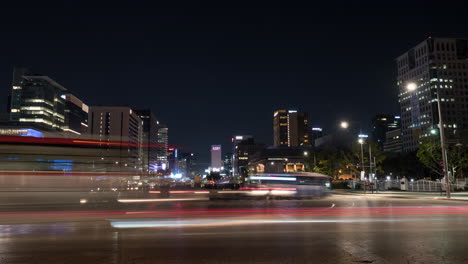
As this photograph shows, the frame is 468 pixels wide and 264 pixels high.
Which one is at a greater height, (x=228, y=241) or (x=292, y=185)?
(x=292, y=185)

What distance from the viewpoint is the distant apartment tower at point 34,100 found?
6619 inches

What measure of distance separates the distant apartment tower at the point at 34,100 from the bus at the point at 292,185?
150891 millimetres

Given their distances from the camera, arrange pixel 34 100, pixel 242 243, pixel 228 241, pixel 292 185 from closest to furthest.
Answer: pixel 242 243 → pixel 228 241 → pixel 292 185 → pixel 34 100

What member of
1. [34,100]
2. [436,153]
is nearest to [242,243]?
[436,153]

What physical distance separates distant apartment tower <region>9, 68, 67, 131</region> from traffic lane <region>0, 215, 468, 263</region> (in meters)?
170

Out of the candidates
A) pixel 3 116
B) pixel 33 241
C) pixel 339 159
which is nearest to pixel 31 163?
pixel 33 241

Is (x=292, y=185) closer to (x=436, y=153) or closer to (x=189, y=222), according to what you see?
(x=189, y=222)

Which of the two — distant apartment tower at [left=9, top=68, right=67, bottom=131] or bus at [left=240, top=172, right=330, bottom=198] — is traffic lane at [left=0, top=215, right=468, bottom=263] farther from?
distant apartment tower at [left=9, top=68, right=67, bottom=131]

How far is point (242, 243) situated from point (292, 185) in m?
29.5

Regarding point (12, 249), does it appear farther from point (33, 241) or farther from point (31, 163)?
point (31, 163)

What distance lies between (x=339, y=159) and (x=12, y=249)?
84409mm

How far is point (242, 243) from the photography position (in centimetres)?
1124

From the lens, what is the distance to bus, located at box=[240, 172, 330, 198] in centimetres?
3944

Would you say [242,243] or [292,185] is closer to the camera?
[242,243]
